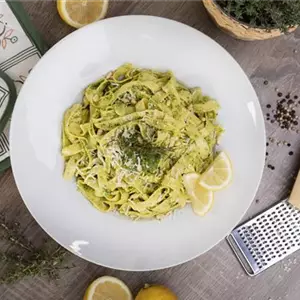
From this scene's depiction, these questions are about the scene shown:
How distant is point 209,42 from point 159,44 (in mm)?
143

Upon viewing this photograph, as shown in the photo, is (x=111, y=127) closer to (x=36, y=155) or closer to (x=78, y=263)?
(x=36, y=155)

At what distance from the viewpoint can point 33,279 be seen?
1.90m

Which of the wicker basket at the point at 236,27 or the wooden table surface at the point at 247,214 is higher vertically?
the wicker basket at the point at 236,27

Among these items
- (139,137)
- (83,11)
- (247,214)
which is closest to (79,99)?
(139,137)

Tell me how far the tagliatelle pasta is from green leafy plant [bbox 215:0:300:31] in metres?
0.25

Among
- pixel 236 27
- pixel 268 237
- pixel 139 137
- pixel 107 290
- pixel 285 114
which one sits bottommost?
pixel 268 237

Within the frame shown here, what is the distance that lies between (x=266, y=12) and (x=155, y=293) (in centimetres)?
91

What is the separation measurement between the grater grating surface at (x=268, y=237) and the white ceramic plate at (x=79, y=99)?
0.76 ft

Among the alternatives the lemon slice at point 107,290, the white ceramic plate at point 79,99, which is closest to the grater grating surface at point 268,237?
the white ceramic plate at point 79,99

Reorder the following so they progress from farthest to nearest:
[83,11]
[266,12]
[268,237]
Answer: [268,237] → [83,11] → [266,12]

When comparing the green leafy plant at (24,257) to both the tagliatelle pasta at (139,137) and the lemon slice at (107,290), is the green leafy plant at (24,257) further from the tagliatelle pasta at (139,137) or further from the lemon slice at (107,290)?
the tagliatelle pasta at (139,137)

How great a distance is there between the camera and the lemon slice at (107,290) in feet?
6.01

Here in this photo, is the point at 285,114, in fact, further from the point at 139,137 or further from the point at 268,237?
the point at 139,137

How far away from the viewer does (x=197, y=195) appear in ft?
5.39
